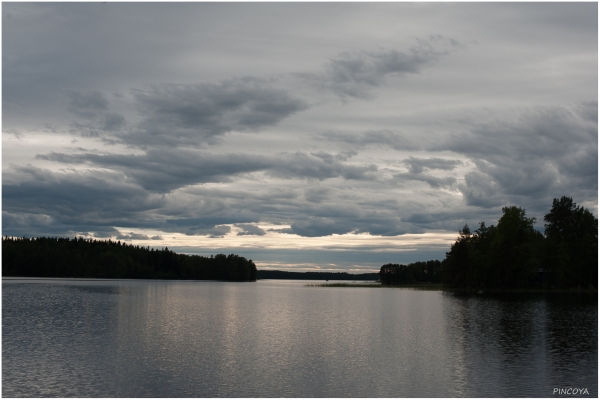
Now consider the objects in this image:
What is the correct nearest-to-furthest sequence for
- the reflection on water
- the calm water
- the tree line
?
1. the calm water
2. the reflection on water
3. the tree line

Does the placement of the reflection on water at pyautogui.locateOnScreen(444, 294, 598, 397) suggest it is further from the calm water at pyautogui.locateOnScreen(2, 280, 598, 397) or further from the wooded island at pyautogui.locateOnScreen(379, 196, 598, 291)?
→ the wooded island at pyautogui.locateOnScreen(379, 196, 598, 291)

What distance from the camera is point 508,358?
34.5m

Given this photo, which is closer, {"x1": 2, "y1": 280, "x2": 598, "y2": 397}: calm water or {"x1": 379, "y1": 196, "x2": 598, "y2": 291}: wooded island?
{"x1": 2, "y1": 280, "x2": 598, "y2": 397}: calm water

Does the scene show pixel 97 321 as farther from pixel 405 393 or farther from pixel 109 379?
pixel 405 393

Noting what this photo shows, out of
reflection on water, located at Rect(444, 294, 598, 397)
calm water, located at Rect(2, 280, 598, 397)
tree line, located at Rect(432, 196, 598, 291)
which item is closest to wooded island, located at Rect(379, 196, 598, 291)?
tree line, located at Rect(432, 196, 598, 291)

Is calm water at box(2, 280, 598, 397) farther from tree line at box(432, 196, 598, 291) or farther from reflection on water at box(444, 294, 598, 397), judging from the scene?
tree line at box(432, 196, 598, 291)

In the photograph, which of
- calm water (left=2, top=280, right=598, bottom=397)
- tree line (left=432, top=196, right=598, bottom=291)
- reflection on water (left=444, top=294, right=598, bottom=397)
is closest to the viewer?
calm water (left=2, top=280, right=598, bottom=397)

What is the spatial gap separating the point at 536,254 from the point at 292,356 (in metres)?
90.6

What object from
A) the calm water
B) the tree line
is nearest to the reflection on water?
the calm water

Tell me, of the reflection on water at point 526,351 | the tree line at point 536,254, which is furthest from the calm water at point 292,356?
the tree line at point 536,254

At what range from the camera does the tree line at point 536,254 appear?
11106 centimetres

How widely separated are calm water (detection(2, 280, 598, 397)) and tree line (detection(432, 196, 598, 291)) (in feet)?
180

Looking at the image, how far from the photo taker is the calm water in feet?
87.9

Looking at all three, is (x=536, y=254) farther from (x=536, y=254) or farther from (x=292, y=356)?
(x=292, y=356)
